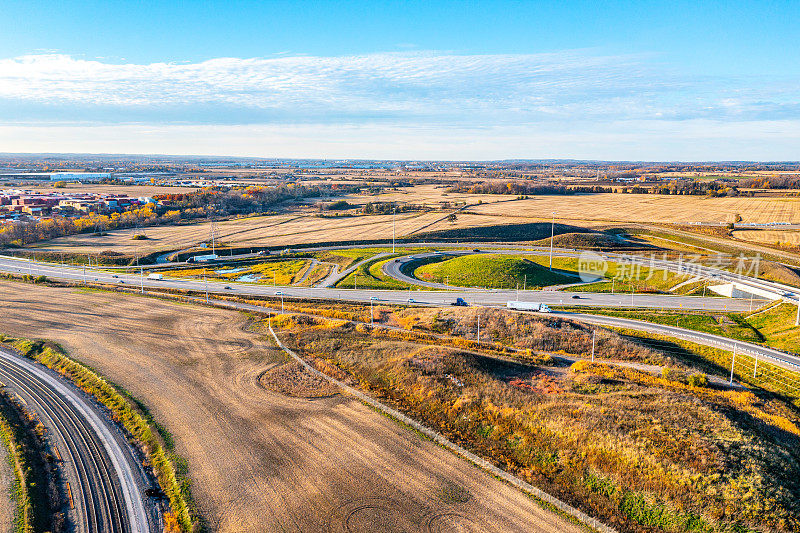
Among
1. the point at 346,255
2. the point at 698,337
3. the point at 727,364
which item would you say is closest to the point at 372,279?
the point at 346,255

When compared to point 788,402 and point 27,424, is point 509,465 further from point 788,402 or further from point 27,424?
point 27,424

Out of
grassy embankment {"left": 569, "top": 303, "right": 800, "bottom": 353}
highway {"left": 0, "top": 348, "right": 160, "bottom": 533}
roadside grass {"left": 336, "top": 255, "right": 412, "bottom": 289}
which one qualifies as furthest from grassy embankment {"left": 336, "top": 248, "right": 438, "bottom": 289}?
highway {"left": 0, "top": 348, "right": 160, "bottom": 533}

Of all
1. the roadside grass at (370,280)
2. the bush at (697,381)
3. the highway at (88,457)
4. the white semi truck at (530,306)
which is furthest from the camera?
the roadside grass at (370,280)

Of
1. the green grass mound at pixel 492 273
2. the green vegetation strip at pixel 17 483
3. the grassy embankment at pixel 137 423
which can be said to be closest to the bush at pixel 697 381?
the green grass mound at pixel 492 273

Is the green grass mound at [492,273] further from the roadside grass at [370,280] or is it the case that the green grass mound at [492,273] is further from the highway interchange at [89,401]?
the roadside grass at [370,280]

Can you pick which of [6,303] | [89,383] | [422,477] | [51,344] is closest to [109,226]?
[6,303]
